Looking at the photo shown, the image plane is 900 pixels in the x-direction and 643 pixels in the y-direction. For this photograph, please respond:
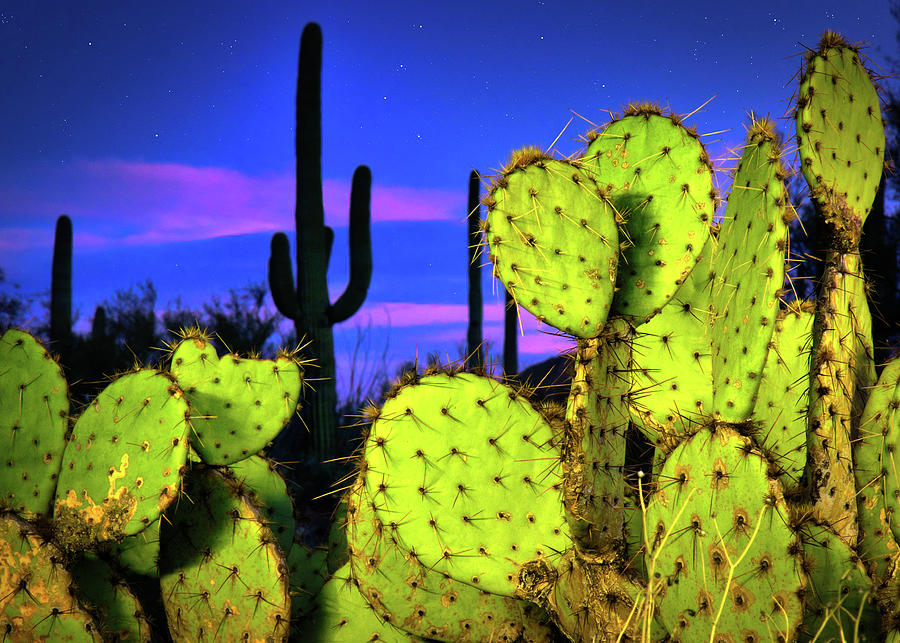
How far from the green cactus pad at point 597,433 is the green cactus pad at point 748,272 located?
15.4 inches

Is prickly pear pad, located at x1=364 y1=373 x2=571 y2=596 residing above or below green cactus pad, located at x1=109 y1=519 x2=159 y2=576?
above

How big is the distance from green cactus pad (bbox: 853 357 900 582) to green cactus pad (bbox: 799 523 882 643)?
15 centimetres

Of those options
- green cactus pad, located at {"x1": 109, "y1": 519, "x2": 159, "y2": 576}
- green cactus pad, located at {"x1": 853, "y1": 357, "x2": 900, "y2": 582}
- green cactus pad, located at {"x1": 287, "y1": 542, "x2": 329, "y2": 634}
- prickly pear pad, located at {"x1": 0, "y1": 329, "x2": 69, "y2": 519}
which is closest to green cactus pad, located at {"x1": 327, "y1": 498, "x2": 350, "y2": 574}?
green cactus pad, located at {"x1": 287, "y1": 542, "x2": 329, "y2": 634}

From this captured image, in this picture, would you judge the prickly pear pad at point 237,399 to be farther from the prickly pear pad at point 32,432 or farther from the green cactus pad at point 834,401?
the green cactus pad at point 834,401

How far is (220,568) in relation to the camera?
7.81 feet

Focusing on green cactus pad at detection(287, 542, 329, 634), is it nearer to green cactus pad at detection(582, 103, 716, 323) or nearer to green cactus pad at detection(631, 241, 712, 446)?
green cactus pad at detection(631, 241, 712, 446)

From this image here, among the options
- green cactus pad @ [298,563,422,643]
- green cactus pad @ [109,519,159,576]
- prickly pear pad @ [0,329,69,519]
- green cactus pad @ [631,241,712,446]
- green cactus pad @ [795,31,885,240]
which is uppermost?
green cactus pad @ [795,31,885,240]

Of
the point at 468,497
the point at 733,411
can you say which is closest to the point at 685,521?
the point at 733,411

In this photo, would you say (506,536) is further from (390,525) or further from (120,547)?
(120,547)

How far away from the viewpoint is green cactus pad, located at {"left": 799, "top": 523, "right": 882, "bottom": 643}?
197 cm

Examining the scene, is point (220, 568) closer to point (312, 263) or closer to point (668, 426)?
point (668, 426)

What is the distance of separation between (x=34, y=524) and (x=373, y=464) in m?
1.12

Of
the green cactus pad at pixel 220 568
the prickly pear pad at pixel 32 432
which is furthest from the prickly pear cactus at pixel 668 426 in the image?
the prickly pear pad at pixel 32 432

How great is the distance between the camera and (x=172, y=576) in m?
2.46
